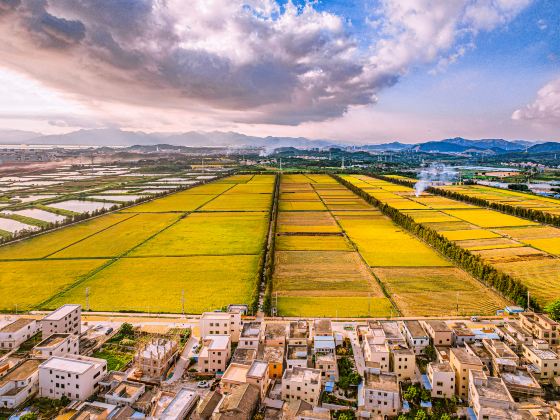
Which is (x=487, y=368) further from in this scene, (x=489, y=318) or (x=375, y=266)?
(x=375, y=266)

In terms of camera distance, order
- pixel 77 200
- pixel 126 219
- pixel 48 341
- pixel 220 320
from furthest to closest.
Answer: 1. pixel 77 200
2. pixel 126 219
3. pixel 220 320
4. pixel 48 341

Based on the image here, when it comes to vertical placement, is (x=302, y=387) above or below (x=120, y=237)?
below

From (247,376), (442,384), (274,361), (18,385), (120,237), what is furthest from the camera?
(120,237)

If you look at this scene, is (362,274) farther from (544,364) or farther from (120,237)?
(120,237)

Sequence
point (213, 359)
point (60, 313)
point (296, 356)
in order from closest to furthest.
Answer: point (213, 359), point (296, 356), point (60, 313)

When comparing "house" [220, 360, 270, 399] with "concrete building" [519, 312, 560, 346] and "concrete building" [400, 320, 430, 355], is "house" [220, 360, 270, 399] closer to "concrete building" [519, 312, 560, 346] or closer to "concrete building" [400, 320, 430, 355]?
"concrete building" [400, 320, 430, 355]

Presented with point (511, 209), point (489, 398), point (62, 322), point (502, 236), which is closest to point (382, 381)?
point (489, 398)

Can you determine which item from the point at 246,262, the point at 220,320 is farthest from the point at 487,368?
the point at 246,262

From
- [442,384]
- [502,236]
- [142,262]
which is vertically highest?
[502,236]

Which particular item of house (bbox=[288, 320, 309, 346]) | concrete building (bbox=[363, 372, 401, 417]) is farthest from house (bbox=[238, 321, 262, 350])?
concrete building (bbox=[363, 372, 401, 417])
